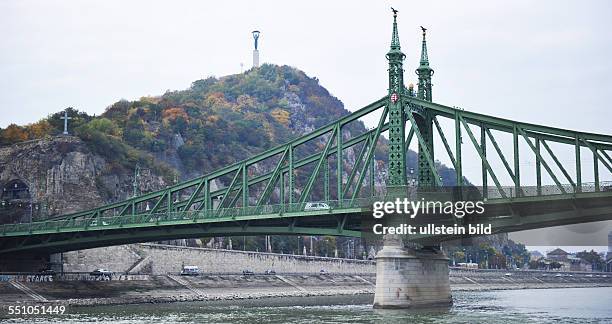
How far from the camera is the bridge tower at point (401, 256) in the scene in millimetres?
78000

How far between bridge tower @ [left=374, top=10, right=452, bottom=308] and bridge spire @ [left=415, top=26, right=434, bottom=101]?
4.78 meters

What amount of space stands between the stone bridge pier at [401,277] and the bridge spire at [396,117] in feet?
18.4

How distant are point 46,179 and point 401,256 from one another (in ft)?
300

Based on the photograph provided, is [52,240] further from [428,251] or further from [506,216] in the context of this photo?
[506,216]

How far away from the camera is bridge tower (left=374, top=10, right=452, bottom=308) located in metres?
78.0

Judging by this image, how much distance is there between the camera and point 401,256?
7794 centimetres

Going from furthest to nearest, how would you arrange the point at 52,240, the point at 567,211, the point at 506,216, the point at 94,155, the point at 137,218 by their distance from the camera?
1. the point at 94,155
2. the point at 52,240
3. the point at 137,218
4. the point at 506,216
5. the point at 567,211

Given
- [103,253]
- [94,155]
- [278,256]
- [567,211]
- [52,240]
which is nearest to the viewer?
[567,211]

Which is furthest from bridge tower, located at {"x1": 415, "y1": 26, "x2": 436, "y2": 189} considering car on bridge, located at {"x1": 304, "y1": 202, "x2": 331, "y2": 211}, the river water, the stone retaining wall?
the stone retaining wall

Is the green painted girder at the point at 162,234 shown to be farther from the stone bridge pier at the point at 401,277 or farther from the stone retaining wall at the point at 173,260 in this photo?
the stone retaining wall at the point at 173,260

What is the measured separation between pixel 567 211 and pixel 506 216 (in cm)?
618

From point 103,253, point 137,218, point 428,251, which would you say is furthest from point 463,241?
point 103,253

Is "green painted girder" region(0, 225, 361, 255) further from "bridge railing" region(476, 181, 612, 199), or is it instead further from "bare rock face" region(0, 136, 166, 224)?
"bare rock face" region(0, 136, 166, 224)

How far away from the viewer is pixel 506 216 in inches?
3019
